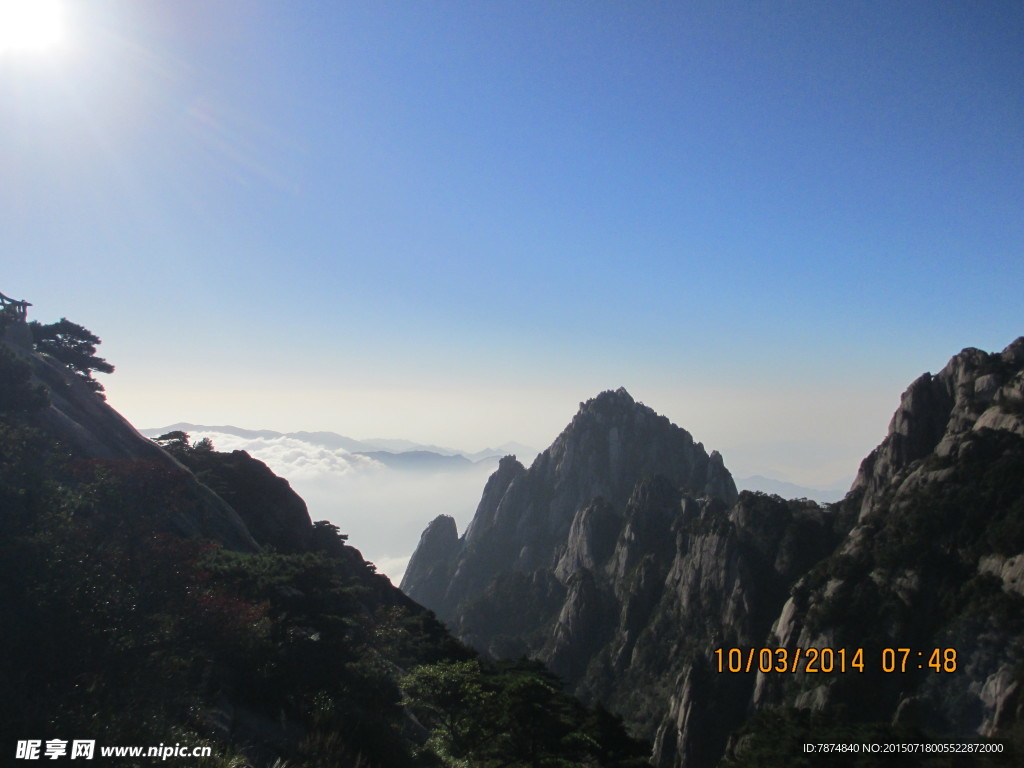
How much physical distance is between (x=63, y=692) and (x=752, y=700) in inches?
2465

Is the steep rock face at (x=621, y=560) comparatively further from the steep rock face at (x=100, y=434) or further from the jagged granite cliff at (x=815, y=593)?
the steep rock face at (x=100, y=434)

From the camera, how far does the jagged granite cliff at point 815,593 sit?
139 feet

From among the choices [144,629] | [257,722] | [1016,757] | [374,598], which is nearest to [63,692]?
[144,629]

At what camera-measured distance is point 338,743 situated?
14711 mm

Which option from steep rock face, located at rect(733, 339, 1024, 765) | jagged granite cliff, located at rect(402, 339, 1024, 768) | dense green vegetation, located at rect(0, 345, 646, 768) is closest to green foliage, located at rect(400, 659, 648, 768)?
dense green vegetation, located at rect(0, 345, 646, 768)

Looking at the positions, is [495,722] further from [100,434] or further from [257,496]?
[257,496]

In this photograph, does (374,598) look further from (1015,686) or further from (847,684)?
(1015,686)

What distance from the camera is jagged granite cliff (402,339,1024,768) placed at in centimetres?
4244

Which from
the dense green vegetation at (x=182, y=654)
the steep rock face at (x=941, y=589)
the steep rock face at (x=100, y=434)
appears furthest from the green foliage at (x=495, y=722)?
the steep rock face at (x=941, y=589)

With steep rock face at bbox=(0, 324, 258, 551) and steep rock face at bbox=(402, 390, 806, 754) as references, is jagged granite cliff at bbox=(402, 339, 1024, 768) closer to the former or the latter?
steep rock face at bbox=(402, 390, 806, 754)

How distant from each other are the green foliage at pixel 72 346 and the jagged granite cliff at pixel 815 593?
54.9 metres

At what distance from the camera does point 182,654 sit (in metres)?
13.5

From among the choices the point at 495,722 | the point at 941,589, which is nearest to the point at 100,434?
the point at 495,722

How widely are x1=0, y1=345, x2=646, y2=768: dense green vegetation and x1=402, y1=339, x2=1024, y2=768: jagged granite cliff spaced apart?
1257 cm
